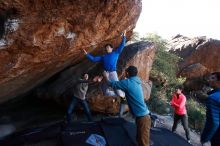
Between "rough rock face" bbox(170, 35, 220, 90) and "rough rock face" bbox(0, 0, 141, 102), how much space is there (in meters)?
14.4

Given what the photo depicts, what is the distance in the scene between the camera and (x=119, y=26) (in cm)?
965

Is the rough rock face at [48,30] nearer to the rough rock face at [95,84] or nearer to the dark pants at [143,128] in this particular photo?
the rough rock face at [95,84]

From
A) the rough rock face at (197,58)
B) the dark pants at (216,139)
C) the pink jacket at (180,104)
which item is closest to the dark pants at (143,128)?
the dark pants at (216,139)

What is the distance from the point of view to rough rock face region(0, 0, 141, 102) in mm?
6875

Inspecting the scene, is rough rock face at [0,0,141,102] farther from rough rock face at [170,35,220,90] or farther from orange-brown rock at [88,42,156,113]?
rough rock face at [170,35,220,90]

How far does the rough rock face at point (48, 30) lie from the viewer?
6.88 meters

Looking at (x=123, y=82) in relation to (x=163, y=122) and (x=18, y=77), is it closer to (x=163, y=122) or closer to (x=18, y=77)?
(x=18, y=77)

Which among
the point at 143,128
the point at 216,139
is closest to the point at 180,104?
the point at 143,128

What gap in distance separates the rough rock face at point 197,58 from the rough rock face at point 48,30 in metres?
14.4

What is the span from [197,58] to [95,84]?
14993 mm

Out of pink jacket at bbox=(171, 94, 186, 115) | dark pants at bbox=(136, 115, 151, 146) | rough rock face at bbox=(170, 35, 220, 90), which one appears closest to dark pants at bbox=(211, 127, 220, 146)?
dark pants at bbox=(136, 115, 151, 146)

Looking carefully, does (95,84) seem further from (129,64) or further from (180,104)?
(180,104)

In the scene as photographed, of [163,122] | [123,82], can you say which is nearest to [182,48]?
[163,122]

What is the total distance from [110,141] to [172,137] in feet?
6.49
